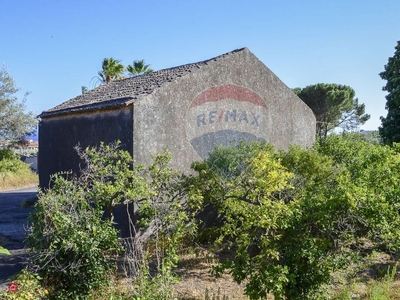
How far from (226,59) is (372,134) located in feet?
96.5

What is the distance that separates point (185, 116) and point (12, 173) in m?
24.0

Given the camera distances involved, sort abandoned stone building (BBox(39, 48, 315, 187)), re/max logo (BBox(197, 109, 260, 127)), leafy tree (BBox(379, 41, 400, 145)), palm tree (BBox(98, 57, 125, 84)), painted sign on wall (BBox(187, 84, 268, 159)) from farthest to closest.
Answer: palm tree (BBox(98, 57, 125, 84)) → leafy tree (BBox(379, 41, 400, 145)) → re/max logo (BBox(197, 109, 260, 127)) → painted sign on wall (BBox(187, 84, 268, 159)) → abandoned stone building (BBox(39, 48, 315, 187))

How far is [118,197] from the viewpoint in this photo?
949 cm

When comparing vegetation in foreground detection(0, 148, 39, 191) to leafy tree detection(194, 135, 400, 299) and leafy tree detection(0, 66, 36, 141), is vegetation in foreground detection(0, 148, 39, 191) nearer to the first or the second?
leafy tree detection(0, 66, 36, 141)

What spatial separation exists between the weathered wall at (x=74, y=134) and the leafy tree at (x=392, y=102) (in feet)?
50.6

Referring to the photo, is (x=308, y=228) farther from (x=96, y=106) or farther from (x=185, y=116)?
(x=96, y=106)

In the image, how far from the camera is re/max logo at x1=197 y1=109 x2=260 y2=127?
1462cm

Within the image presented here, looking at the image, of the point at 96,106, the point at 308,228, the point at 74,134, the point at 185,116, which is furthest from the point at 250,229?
the point at 74,134

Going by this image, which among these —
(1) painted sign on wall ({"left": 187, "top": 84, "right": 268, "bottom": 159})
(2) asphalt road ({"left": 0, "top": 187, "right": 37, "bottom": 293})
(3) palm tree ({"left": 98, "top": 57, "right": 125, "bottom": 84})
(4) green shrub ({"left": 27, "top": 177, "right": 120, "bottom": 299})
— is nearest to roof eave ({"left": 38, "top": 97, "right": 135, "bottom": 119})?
(1) painted sign on wall ({"left": 187, "top": 84, "right": 268, "bottom": 159})

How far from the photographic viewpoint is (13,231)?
16.3 meters

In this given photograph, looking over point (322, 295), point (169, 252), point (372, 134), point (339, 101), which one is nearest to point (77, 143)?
point (169, 252)

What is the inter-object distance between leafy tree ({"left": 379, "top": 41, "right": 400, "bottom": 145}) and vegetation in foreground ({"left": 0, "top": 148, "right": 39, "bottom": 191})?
1044 inches

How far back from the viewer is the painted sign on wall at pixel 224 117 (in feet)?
47.3

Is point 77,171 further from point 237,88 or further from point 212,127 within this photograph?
point 237,88
